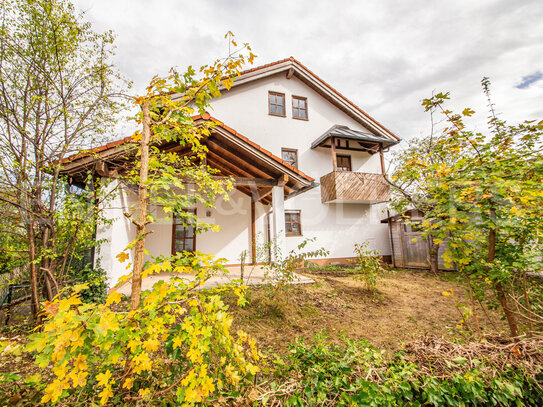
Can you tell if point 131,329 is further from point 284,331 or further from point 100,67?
point 100,67

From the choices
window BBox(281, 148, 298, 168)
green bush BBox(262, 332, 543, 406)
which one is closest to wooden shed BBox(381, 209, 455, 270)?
window BBox(281, 148, 298, 168)

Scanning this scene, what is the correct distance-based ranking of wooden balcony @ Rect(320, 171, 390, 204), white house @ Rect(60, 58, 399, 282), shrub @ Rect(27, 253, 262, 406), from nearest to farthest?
shrub @ Rect(27, 253, 262, 406) < white house @ Rect(60, 58, 399, 282) < wooden balcony @ Rect(320, 171, 390, 204)

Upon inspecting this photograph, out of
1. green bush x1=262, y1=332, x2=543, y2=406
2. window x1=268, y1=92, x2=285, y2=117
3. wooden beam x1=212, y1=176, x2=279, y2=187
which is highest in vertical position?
window x1=268, y1=92, x2=285, y2=117

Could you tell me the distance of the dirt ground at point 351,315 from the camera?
136 inches

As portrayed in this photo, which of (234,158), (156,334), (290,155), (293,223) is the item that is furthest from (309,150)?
(156,334)

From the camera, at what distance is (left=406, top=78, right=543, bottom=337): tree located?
1725mm

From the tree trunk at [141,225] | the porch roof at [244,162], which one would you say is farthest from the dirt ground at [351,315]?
the porch roof at [244,162]

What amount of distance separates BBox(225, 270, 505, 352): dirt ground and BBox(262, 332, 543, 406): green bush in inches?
53.3

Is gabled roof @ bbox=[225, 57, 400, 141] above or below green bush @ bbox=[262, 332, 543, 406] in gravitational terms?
above

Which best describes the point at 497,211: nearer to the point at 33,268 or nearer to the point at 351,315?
the point at 351,315

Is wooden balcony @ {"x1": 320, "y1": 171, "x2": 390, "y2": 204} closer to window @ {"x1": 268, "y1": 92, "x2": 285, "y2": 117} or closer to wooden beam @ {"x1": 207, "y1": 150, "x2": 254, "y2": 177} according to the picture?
window @ {"x1": 268, "y1": 92, "x2": 285, "y2": 117}

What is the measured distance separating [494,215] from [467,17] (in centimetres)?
480

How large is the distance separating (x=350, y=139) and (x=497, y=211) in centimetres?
945

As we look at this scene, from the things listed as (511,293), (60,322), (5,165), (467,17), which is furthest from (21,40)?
(467,17)
